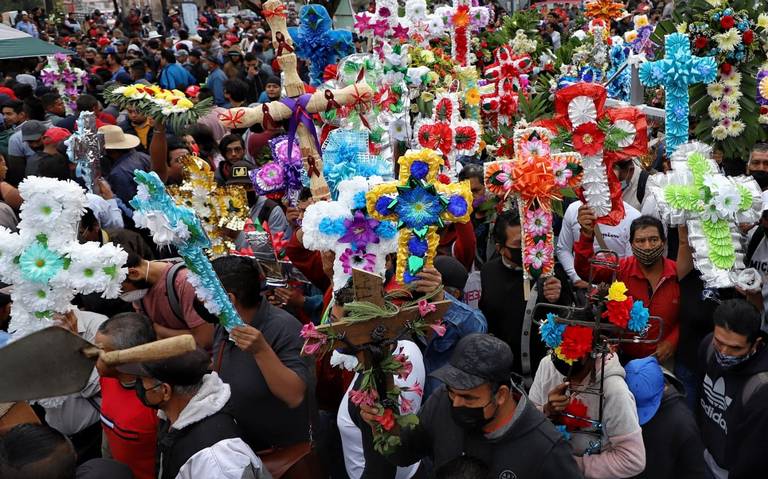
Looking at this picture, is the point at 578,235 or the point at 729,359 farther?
the point at 578,235

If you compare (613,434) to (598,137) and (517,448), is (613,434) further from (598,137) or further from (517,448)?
(598,137)

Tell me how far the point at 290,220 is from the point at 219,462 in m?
2.56

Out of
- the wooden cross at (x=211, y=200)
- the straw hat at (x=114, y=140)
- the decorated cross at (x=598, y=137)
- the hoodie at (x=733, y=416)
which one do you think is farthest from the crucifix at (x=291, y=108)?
the straw hat at (x=114, y=140)

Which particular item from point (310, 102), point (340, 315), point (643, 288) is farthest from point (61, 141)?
point (643, 288)

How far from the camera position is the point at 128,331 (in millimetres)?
3145

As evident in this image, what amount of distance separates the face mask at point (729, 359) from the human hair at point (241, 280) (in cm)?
207

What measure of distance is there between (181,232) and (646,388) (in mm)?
1930

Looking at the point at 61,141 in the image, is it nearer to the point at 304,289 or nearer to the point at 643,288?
the point at 304,289

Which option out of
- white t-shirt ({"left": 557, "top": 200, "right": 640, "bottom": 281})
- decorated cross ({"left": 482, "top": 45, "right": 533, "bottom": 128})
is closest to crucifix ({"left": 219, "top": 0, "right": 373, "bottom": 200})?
white t-shirt ({"left": 557, "top": 200, "right": 640, "bottom": 281})

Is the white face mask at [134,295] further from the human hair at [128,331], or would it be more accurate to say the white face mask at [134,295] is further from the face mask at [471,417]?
the face mask at [471,417]

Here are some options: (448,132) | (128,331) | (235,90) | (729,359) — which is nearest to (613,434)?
(729,359)

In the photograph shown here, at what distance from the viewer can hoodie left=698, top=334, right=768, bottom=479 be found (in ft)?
10.1

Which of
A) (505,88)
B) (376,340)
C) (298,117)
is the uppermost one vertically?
(298,117)

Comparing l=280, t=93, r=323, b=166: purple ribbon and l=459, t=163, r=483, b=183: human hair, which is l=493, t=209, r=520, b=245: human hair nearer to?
l=459, t=163, r=483, b=183: human hair
